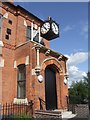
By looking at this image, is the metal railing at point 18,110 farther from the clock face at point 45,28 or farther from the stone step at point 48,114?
the clock face at point 45,28

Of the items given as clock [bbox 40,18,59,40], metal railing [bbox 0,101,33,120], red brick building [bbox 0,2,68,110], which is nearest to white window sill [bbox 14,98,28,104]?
red brick building [bbox 0,2,68,110]

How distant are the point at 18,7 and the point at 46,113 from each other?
7.95 metres

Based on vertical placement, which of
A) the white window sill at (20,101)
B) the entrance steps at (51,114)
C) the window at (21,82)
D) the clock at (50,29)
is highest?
the clock at (50,29)

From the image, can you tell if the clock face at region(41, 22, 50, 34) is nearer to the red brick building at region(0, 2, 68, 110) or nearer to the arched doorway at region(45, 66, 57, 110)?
the red brick building at region(0, 2, 68, 110)

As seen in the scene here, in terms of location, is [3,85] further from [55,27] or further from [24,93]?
[55,27]

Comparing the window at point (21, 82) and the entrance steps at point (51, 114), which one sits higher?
the window at point (21, 82)

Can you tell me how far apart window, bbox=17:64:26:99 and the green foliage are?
36.2ft

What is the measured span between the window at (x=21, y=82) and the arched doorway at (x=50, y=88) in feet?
5.83

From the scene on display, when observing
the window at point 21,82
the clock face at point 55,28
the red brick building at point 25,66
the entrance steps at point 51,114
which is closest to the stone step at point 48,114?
the entrance steps at point 51,114

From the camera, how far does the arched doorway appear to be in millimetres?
13430

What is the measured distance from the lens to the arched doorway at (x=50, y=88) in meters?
13.4

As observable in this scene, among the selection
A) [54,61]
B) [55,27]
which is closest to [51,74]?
[54,61]

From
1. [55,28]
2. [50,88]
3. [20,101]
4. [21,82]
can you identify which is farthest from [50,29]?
[20,101]

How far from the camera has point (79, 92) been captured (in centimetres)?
2477
